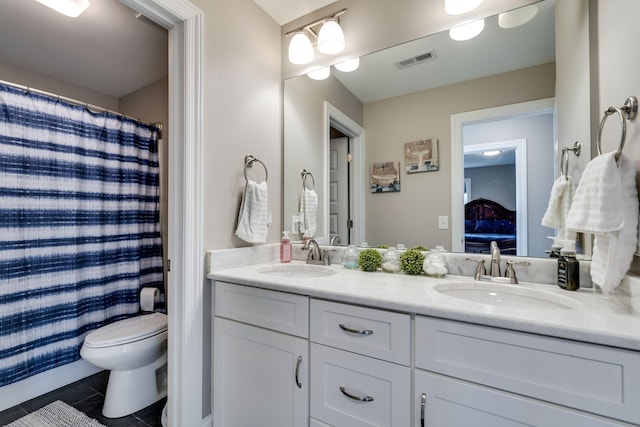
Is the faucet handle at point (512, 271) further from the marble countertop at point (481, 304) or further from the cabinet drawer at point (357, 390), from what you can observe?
the cabinet drawer at point (357, 390)

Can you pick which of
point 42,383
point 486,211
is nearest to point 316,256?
point 486,211

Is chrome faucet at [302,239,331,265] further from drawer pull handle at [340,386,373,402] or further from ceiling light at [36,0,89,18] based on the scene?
ceiling light at [36,0,89,18]

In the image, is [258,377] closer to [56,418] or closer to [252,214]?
[252,214]

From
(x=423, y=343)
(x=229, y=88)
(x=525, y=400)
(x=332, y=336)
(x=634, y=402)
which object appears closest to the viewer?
(x=634, y=402)

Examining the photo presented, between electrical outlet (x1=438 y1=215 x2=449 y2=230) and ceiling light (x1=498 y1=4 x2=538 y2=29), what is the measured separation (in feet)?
2.96

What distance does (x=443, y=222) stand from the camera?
56.8 inches

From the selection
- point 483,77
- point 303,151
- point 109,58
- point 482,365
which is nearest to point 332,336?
point 482,365

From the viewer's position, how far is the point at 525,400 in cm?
72

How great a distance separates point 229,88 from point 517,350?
163 cm

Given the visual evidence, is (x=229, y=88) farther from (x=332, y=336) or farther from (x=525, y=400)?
(x=525, y=400)

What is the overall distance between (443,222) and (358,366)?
841mm

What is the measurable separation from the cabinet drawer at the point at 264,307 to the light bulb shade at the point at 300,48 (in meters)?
1.39

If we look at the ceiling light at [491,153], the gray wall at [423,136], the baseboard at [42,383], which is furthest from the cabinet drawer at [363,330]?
the baseboard at [42,383]

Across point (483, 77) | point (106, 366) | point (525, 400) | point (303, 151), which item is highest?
point (483, 77)
